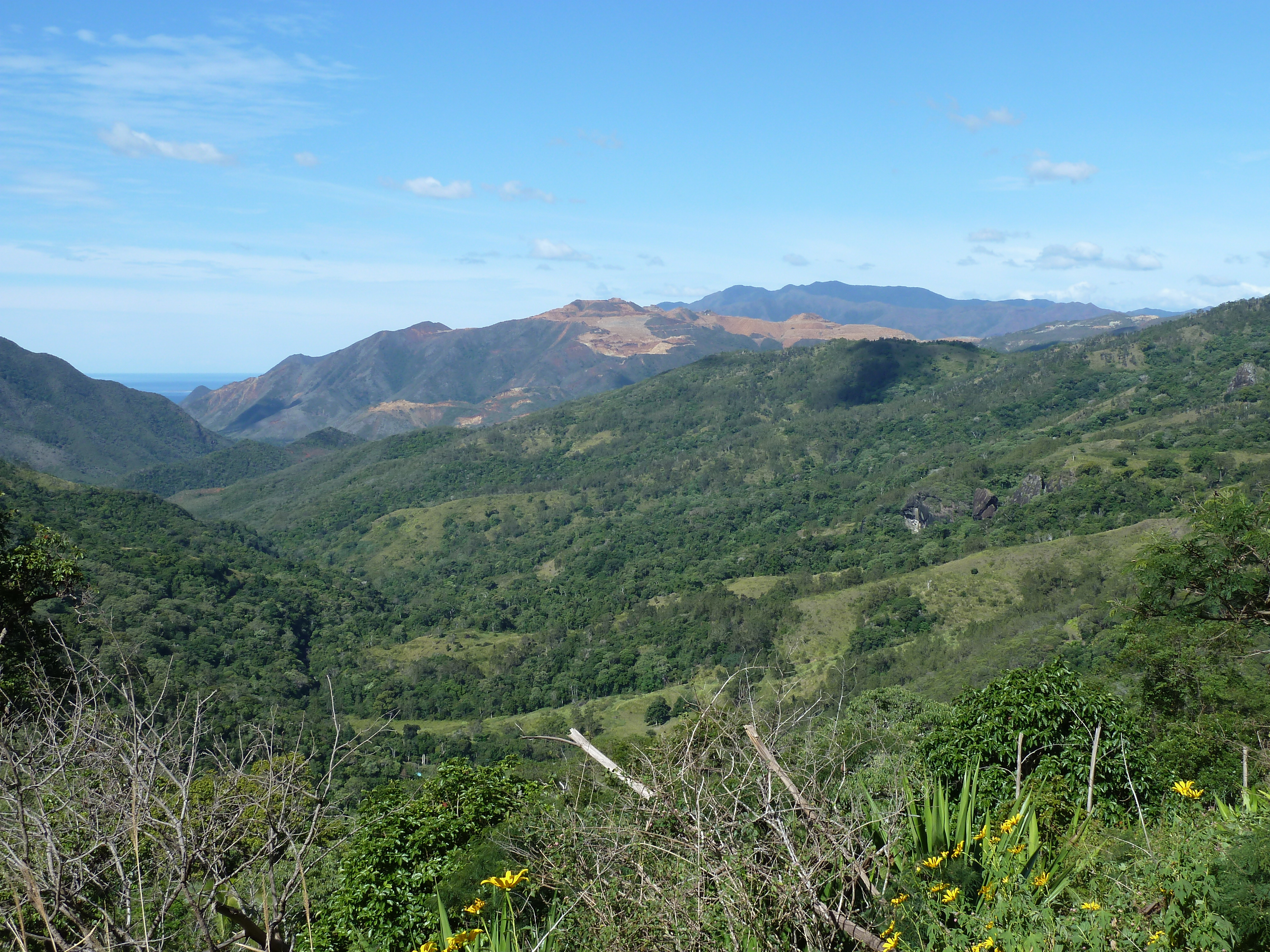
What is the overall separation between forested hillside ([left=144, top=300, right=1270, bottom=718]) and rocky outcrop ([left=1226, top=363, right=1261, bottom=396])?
0.60 metres

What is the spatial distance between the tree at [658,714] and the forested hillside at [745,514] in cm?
1174

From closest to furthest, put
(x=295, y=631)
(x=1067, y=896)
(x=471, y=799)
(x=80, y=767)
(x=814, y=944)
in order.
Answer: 1. (x=814, y=944)
2. (x=1067, y=896)
3. (x=80, y=767)
4. (x=471, y=799)
5. (x=295, y=631)

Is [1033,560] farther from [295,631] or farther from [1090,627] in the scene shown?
[295,631]

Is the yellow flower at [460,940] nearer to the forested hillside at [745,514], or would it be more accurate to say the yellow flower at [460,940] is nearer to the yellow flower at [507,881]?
the yellow flower at [507,881]

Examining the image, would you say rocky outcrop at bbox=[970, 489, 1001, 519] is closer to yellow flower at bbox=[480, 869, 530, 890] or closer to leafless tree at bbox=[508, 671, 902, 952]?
leafless tree at bbox=[508, 671, 902, 952]

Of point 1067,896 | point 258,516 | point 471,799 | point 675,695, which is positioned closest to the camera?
point 1067,896

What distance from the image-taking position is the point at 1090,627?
193 ft

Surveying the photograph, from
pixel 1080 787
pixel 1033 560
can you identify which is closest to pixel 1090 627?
pixel 1033 560

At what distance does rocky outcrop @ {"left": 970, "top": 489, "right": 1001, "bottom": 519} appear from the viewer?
118 metres

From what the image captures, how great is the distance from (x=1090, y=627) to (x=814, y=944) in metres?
64.4

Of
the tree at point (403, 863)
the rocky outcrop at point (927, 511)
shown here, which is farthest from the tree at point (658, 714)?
the rocky outcrop at point (927, 511)

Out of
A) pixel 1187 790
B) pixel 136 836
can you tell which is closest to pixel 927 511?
pixel 1187 790

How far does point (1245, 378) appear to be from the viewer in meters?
124

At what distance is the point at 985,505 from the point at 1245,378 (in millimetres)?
49318
